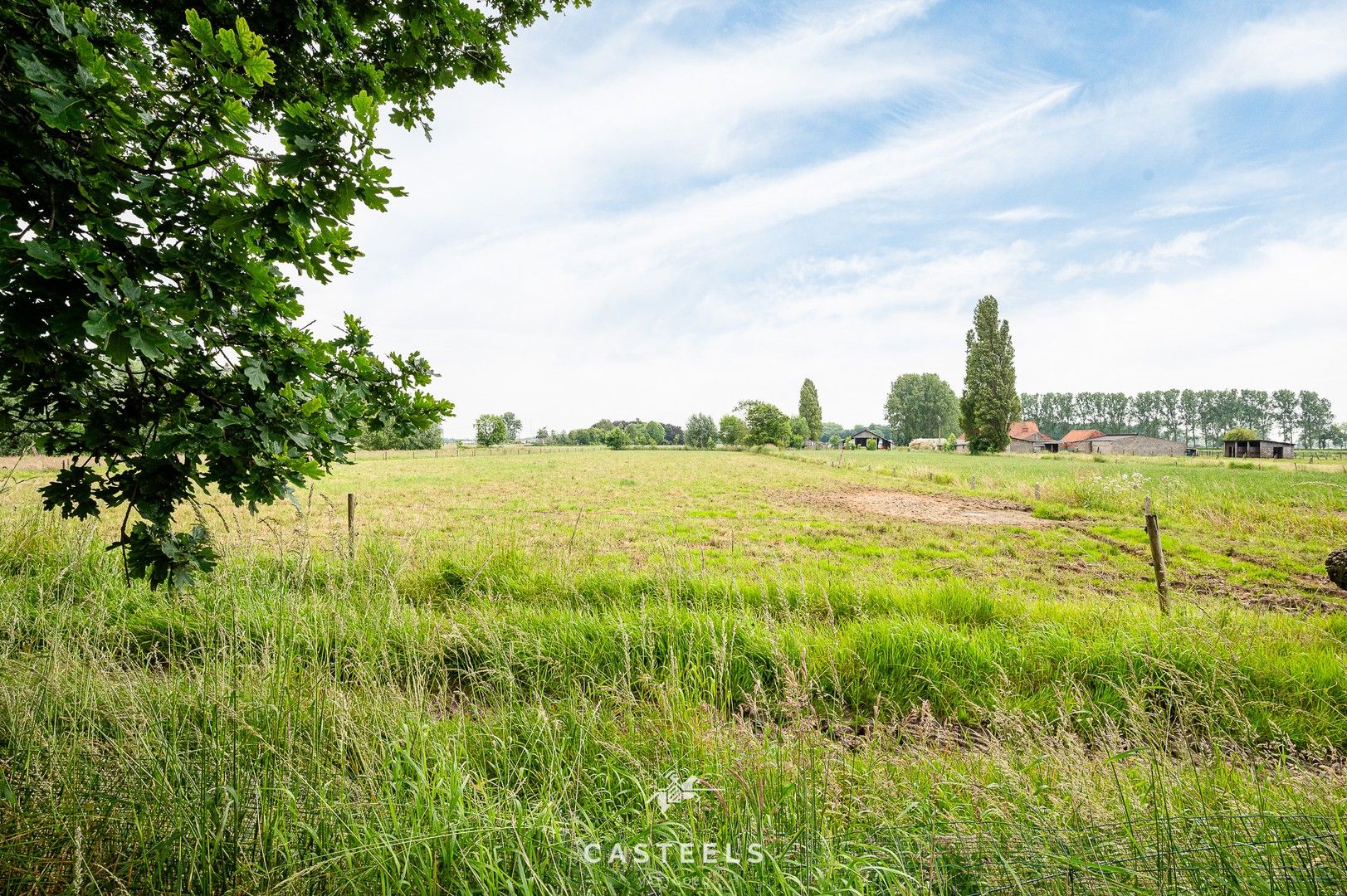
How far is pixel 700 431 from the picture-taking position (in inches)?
4732

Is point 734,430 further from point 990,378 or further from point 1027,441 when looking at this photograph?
point 1027,441

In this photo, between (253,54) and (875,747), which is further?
(875,747)

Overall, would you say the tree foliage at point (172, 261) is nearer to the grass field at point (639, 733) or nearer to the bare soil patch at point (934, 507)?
the grass field at point (639, 733)

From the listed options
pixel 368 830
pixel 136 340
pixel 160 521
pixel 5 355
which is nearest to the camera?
pixel 136 340

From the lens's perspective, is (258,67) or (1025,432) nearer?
(258,67)

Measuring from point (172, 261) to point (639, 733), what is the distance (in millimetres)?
3296

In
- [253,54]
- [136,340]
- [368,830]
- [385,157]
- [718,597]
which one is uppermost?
[253,54]

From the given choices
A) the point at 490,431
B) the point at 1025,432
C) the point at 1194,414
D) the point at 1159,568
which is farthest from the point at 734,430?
the point at 1194,414

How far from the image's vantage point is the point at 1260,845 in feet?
6.86

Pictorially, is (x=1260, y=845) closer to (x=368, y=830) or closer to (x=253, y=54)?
(x=368, y=830)

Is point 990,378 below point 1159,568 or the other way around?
the other way around

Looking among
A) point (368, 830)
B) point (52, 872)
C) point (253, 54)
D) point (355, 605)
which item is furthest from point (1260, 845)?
point (355, 605)

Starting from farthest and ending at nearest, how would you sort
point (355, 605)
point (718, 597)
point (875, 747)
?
point (718, 597) → point (355, 605) → point (875, 747)

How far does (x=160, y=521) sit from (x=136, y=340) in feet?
4.96
